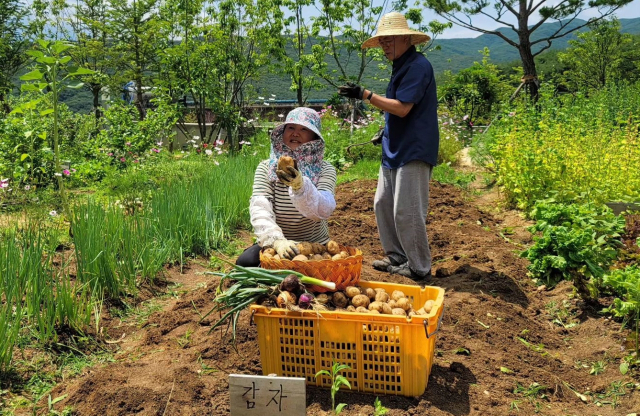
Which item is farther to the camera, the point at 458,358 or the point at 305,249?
the point at 458,358

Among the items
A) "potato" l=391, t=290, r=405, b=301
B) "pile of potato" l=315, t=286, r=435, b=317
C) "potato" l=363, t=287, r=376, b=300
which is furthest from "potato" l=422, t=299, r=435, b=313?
"potato" l=363, t=287, r=376, b=300

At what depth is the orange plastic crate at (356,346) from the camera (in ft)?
6.98

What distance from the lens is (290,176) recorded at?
248 cm

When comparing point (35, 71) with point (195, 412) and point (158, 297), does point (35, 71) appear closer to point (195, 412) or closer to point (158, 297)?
point (158, 297)

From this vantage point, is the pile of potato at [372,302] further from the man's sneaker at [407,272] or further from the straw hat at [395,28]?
the straw hat at [395,28]

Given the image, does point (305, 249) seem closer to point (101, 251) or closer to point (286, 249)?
point (286, 249)

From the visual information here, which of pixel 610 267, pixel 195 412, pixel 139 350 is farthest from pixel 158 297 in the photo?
pixel 610 267

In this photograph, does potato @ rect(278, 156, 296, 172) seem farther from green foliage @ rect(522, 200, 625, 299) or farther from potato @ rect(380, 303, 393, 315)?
green foliage @ rect(522, 200, 625, 299)

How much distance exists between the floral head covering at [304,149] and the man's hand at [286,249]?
46 cm

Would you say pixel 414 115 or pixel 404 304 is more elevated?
pixel 414 115

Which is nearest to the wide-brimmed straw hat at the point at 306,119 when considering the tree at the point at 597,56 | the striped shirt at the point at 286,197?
the striped shirt at the point at 286,197

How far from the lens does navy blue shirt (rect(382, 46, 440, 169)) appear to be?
352cm

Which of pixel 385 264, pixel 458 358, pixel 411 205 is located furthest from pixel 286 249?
pixel 385 264

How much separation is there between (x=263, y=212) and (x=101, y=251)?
36.9 inches
